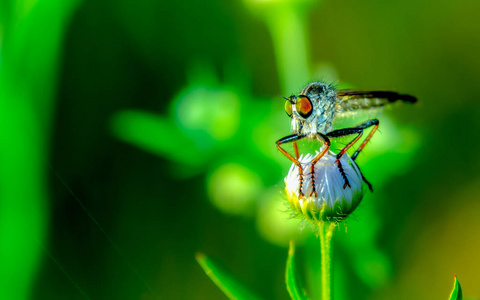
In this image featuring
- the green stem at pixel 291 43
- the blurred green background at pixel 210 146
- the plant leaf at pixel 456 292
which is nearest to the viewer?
the plant leaf at pixel 456 292

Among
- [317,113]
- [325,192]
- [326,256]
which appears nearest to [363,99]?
[317,113]

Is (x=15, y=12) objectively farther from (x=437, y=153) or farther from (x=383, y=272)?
(x=437, y=153)

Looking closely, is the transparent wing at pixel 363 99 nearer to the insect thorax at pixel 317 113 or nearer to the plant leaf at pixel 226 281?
the insect thorax at pixel 317 113

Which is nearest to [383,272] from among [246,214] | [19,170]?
[246,214]

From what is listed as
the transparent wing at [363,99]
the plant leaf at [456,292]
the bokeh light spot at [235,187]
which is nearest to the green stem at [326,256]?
the plant leaf at [456,292]

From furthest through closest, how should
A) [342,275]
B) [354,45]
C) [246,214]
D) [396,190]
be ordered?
[354,45] → [396,190] → [246,214] → [342,275]

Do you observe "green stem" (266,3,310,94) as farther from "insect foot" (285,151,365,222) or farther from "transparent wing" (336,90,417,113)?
"insect foot" (285,151,365,222)

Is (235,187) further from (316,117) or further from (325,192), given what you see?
(325,192)
